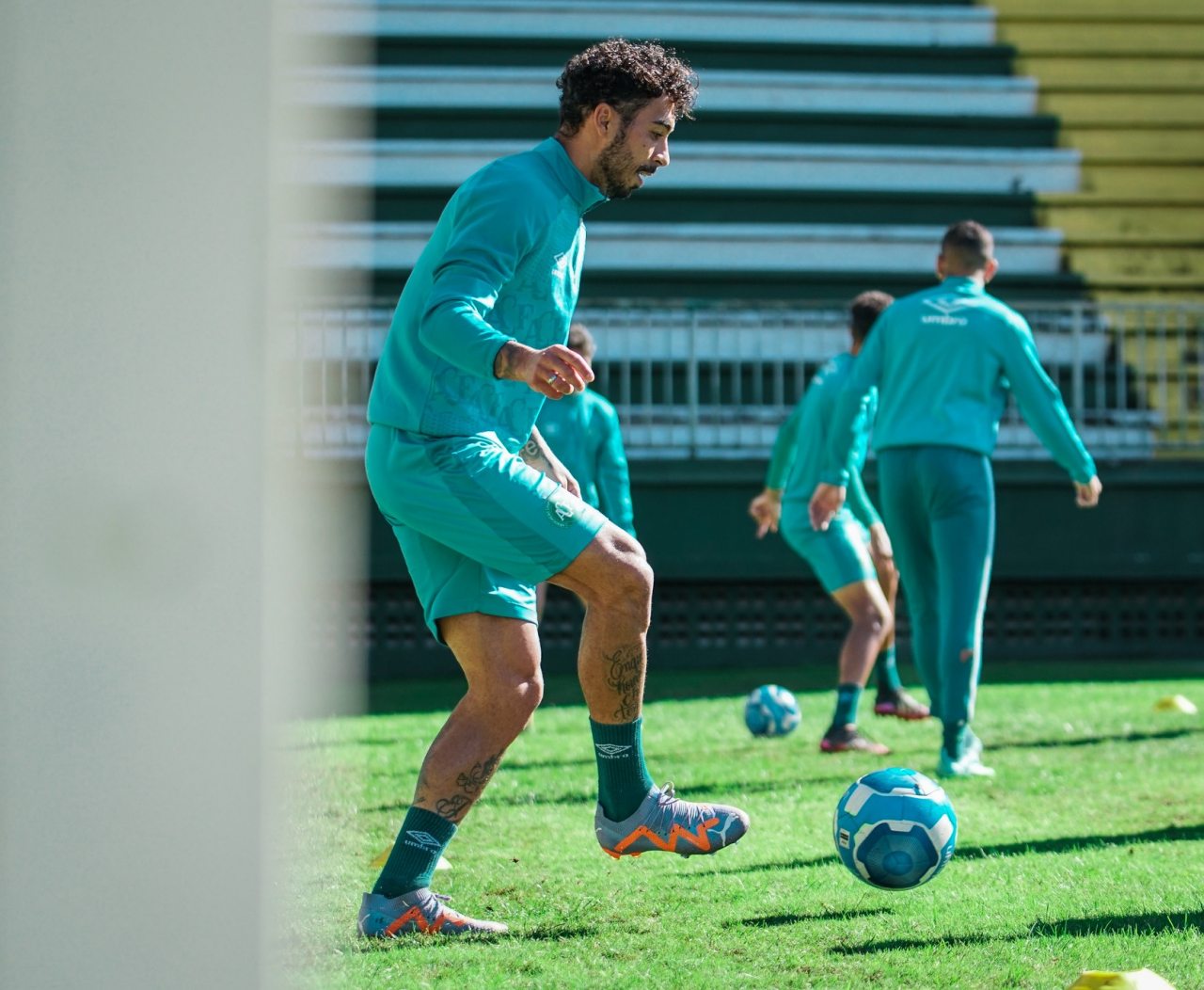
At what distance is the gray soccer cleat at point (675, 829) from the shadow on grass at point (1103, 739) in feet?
11.7

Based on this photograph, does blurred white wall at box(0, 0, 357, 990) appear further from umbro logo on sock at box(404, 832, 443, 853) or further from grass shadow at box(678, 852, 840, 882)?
grass shadow at box(678, 852, 840, 882)

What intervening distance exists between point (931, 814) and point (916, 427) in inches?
97.2

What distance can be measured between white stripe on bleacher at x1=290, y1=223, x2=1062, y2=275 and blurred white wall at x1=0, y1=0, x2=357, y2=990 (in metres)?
13.6

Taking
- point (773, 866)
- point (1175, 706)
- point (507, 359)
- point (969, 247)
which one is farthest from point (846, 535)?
point (507, 359)

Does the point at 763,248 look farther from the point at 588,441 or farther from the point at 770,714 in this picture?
the point at 770,714

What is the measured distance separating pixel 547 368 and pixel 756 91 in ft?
46.3

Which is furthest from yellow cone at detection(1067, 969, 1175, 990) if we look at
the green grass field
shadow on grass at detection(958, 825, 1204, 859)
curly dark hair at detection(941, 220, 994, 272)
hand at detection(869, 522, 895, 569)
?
hand at detection(869, 522, 895, 569)

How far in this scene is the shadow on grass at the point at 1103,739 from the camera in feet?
22.1

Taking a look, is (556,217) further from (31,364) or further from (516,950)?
(31,364)

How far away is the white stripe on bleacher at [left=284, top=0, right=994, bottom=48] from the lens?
16906mm

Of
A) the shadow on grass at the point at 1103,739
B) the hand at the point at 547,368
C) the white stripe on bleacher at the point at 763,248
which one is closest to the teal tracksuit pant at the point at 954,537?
the shadow on grass at the point at 1103,739

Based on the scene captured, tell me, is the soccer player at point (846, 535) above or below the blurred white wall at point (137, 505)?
below

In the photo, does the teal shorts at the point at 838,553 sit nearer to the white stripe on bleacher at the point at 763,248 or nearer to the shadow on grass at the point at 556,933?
the shadow on grass at the point at 556,933

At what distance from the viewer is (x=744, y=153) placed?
15.7 metres
